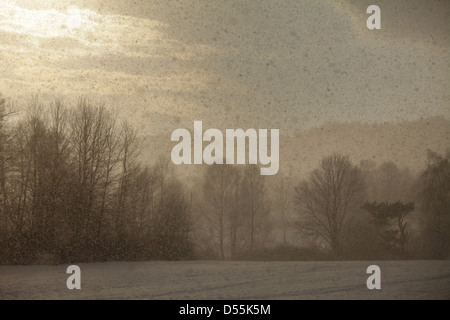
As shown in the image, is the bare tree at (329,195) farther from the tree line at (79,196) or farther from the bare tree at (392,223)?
A: the tree line at (79,196)

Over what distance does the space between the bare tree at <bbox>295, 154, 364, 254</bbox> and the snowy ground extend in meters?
18.1

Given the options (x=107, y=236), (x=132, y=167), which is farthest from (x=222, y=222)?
(x=107, y=236)

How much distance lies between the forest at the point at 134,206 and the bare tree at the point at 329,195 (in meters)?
0.11

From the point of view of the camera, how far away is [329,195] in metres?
44.6

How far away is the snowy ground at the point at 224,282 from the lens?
51.6ft

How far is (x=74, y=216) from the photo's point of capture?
26.9 meters

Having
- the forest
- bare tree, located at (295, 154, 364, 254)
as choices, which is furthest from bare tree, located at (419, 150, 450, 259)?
bare tree, located at (295, 154, 364, 254)

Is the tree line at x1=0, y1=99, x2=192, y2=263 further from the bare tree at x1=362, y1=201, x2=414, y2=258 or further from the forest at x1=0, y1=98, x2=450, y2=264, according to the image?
the bare tree at x1=362, y1=201, x2=414, y2=258

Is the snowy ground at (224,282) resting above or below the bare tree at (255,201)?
below

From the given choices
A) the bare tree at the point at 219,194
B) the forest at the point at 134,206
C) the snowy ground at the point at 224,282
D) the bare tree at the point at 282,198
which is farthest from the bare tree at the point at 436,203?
the bare tree at the point at 219,194
